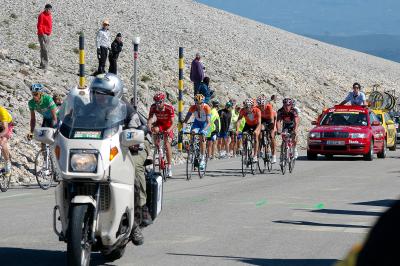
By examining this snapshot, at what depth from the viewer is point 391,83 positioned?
2773 inches

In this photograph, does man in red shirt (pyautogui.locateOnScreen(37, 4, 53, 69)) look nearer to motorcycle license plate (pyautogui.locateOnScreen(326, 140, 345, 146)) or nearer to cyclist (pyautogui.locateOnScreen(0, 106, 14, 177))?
motorcycle license plate (pyautogui.locateOnScreen(326, 140, 345, 146))

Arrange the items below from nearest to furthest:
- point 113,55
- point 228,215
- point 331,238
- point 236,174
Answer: point 331,238 < point 228,215 < point 236,174 < point 113,55

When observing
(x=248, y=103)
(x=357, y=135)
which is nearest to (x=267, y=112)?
(x=248, y=103)

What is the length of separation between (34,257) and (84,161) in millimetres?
1896

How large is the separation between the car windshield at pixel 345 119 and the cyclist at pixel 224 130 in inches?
108

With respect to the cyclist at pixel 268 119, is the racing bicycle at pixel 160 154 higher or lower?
lower

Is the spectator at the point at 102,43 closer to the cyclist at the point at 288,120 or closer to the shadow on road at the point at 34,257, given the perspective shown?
the cyclist at the point at 288,120

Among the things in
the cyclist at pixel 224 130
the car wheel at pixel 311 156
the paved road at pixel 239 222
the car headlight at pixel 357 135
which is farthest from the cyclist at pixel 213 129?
the car headlight at pixel 357 135

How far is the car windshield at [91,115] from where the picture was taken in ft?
24.8

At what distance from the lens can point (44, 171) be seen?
17.1 m

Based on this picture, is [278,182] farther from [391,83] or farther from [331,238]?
[391,83]

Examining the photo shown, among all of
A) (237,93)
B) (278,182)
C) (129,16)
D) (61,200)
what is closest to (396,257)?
(61,200)

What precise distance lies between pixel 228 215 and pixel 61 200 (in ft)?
18.0

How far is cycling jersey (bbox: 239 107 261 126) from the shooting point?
69.3 feet
